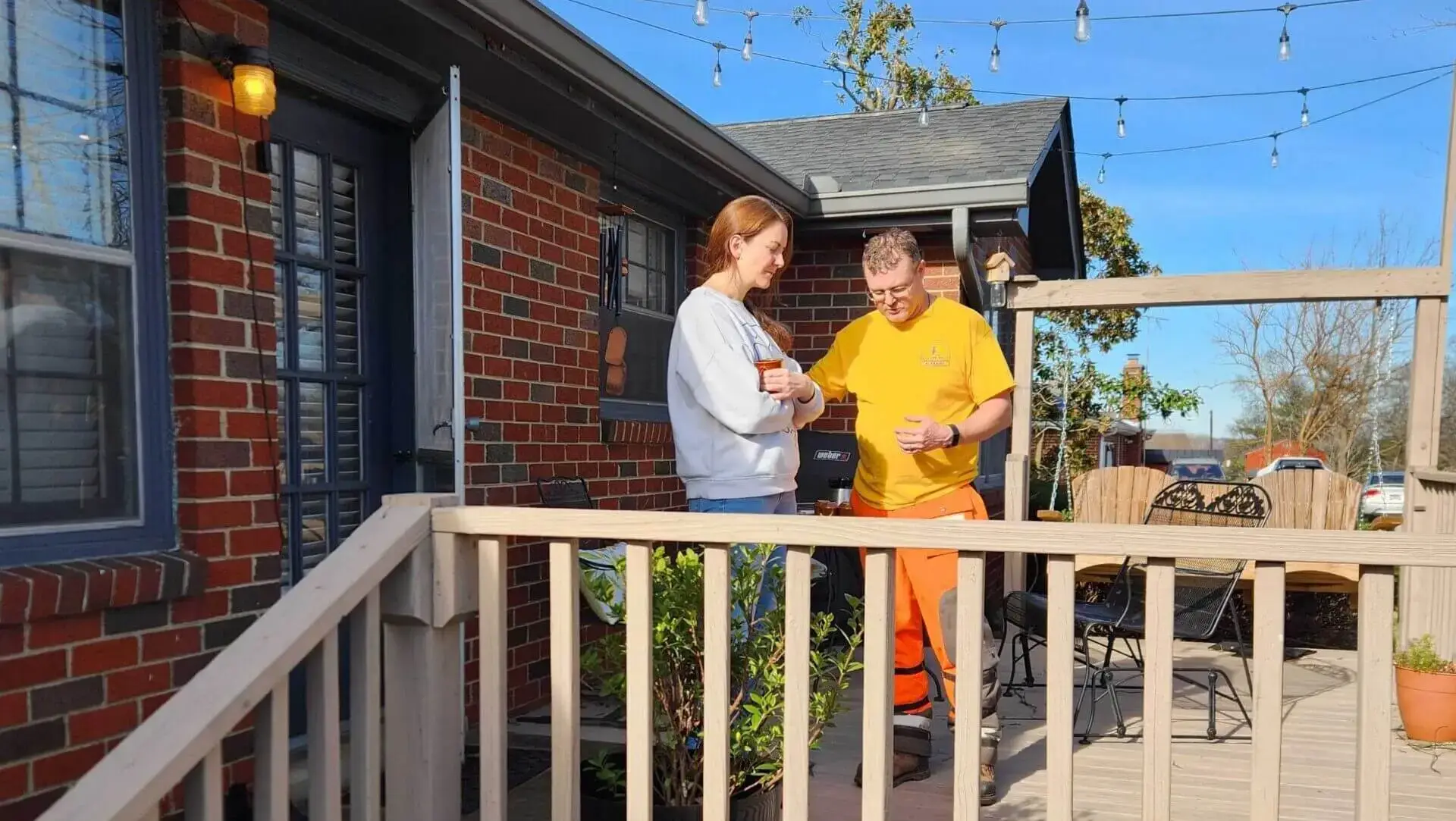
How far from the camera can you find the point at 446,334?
3.03 m

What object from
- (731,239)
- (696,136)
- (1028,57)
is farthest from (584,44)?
(1028,57)

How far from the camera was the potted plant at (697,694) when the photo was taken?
207 cm

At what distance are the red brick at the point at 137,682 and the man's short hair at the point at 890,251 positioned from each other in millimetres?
2032

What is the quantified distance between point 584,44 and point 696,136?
3.31 ft

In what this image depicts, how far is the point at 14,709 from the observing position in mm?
1965

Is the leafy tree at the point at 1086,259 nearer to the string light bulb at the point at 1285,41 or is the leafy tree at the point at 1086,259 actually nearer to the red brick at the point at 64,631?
the string light bulb at the point at 1285,41

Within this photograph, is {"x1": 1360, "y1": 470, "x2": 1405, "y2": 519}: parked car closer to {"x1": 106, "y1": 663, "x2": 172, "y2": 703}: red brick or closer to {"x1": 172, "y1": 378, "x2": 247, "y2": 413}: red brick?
{"x1": 172, "y1": 378, "x2": 247, "y2": 413}: red brick

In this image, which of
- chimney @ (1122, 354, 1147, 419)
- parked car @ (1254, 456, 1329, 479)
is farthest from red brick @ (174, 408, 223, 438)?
parked car @ (1254, 456, 1329, 479)

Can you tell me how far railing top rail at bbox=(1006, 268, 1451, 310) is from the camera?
13.9ft

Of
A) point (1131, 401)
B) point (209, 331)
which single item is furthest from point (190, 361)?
point (1131, 401)

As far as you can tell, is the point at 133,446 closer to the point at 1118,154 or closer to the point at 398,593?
the point at 398,593

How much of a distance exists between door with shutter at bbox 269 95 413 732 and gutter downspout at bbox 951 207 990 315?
9.73 feet

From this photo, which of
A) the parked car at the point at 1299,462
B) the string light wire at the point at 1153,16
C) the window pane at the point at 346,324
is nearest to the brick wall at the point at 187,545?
the window pane at the point at 346,324

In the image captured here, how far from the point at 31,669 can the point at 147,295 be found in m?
0.82
